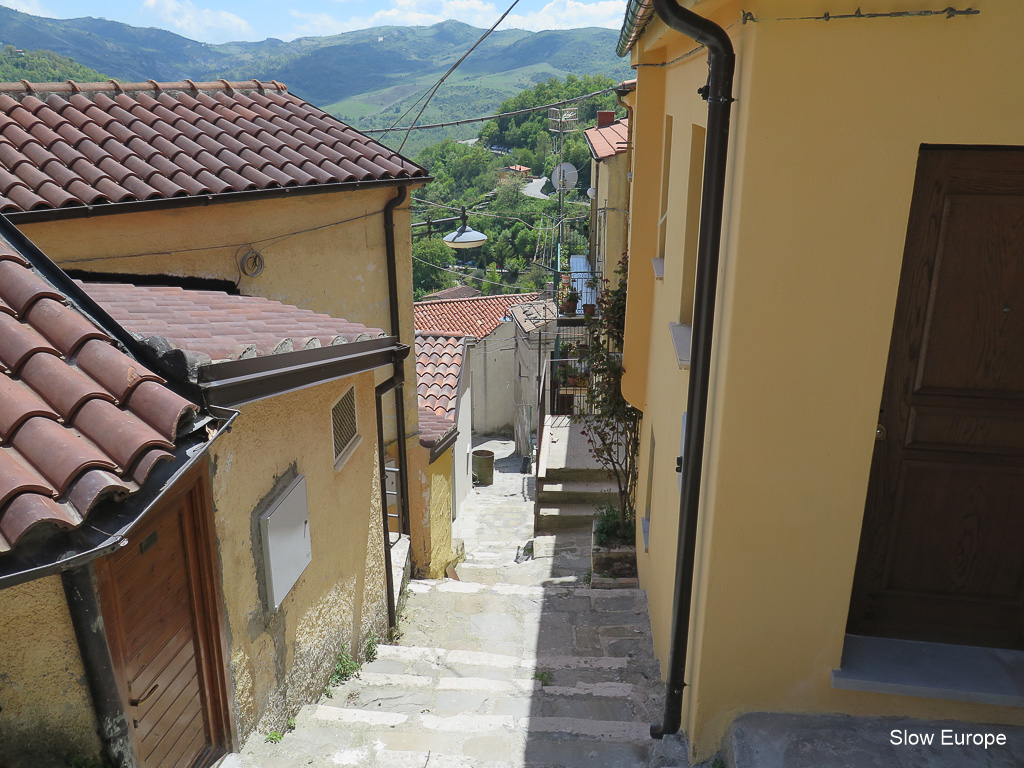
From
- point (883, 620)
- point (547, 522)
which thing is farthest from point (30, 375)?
point (547, 522)

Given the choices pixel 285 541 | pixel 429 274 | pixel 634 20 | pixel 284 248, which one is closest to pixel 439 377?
pixel 284 248

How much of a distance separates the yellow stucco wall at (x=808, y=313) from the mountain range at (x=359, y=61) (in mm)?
74274

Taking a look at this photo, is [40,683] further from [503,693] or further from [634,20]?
[634,20]

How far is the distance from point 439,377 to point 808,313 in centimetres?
1102

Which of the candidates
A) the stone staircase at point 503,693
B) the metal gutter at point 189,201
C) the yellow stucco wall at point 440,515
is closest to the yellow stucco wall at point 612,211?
the yellow stucco wall at point 440,515

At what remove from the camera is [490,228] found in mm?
47250

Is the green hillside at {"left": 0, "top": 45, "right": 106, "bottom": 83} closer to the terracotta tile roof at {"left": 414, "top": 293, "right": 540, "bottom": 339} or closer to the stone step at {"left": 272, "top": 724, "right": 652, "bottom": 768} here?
the terracotta tile roof at {"left": 414, "top": 293, "right": 540, "bottom": 339}

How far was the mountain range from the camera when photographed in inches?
3740

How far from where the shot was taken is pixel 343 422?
5.38 m

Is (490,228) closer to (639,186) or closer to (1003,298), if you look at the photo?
(639,186)

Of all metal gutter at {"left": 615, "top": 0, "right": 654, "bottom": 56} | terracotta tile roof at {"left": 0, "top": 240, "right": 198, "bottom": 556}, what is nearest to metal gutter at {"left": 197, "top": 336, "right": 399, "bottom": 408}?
terracotta tile roof at {"left": 0, "top": 240, "right": 198, "bottom": 556}

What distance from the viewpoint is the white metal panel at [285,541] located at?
3957mm

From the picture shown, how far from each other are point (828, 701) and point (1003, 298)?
1907 mm

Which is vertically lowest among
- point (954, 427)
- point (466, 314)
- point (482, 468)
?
point (482, 468)
